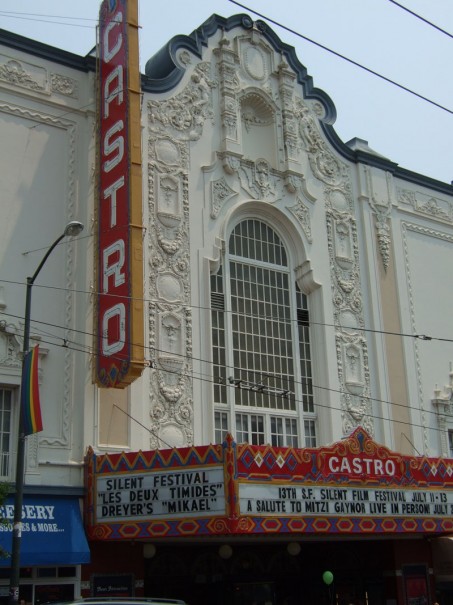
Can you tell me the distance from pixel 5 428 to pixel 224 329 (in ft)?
19.7

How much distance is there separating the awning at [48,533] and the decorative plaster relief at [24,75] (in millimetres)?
9088

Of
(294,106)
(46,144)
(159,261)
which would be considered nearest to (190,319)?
(159,261)

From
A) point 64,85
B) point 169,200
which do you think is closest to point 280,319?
point 169,200

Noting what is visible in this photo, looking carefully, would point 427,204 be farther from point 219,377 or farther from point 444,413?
point 219,377

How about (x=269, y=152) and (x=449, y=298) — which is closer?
(x=269, y=152)

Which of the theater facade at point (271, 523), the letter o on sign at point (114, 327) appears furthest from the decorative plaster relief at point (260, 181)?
the theater facade at point (271, 523)

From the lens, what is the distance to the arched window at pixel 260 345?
70.3ft

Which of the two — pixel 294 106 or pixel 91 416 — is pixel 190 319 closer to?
pixel 91 416

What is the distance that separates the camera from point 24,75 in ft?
66.0

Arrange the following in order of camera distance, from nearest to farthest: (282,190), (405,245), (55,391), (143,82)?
(55,391) < (143,82) < (282,190) < (405,245)

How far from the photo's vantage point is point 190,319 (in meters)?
20.8

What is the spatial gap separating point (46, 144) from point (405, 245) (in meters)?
11.6

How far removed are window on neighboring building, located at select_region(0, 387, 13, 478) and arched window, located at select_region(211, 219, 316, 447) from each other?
4998 millimetres

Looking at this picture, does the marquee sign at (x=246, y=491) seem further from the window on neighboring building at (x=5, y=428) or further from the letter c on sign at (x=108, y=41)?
the letter c on sign at (x=108, y=41)
